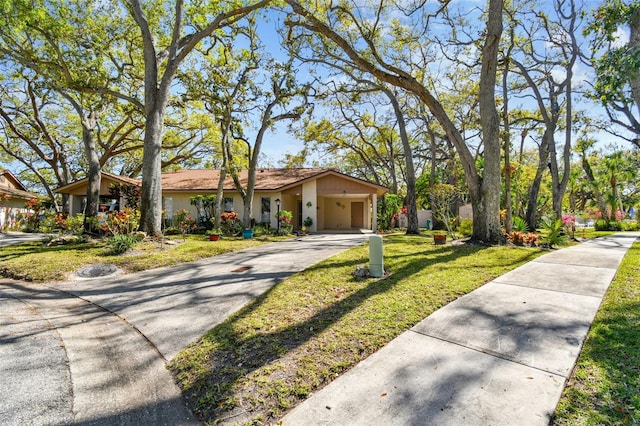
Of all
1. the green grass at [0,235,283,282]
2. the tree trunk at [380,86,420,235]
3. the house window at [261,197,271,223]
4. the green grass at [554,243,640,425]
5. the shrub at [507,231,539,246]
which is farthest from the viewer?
the house window at [261,197,271,223]

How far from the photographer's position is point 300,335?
3377 millimetres

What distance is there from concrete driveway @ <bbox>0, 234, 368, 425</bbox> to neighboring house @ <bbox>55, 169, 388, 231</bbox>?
11.8 metres

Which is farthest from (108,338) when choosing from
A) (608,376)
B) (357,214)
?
(357,214)

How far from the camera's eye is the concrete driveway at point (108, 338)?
233cm

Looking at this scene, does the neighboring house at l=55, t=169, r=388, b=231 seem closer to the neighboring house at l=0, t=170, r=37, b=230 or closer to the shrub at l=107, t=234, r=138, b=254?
the neighboring house at l=0, t=170, r=37, b=230

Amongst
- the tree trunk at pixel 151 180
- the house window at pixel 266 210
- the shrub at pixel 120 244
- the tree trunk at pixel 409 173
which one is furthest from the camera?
the house window at pixel 266 210

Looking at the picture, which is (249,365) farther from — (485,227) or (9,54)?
(9,54)

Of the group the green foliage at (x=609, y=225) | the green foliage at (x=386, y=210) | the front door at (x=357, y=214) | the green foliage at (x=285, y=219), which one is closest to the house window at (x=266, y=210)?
the green foliage at (x=285, y=219)

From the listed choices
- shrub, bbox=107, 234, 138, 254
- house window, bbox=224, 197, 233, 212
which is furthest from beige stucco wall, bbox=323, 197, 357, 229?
shrub, bbox=107, 234, 138, 254

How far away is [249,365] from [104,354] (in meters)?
1.76

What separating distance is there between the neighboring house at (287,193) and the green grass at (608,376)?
1492 centimetres

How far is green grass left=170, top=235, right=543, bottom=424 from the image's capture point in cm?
240

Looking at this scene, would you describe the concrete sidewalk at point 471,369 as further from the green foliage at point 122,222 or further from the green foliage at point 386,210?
the green foliage at point 386,210

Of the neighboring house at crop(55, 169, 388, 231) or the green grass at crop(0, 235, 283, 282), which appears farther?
the neighboring house at crop(55, 169, 388, 231)
